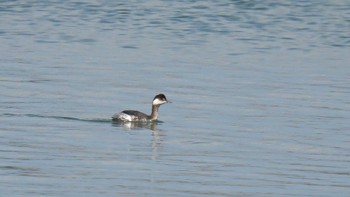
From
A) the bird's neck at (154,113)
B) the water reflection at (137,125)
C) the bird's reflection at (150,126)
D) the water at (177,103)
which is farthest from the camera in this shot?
the bird's neck at (154,113)

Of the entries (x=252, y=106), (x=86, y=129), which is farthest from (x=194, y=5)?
(x=86, y=129)

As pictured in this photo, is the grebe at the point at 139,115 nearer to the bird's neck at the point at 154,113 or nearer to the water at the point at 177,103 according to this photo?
the bird's neck at the point at 154,113

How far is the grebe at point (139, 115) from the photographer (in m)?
19.5

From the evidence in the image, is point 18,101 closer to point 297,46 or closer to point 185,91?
point 185,91

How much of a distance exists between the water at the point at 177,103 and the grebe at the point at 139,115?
20 cm

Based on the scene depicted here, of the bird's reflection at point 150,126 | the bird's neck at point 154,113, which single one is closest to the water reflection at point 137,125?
the bird's reflection at point 150,126

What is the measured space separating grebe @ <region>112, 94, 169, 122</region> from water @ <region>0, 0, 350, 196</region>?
20cm

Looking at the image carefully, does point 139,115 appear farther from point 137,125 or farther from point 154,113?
point 154,113

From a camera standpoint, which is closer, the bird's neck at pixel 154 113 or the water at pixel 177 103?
the water at pixel 177 103

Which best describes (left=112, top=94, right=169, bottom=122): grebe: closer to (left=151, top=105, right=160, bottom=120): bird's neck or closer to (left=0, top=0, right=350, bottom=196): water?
(left=151, top=105, right=160, bottom=120): bird's neck

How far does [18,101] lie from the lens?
21.2 metres

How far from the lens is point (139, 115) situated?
65.6 ft

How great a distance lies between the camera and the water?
1466cm

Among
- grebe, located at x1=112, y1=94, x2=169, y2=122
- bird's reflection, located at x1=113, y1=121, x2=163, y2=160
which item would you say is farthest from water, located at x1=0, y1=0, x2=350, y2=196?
grebe, located at x1=112, y1=94, x2=169, y2=122
